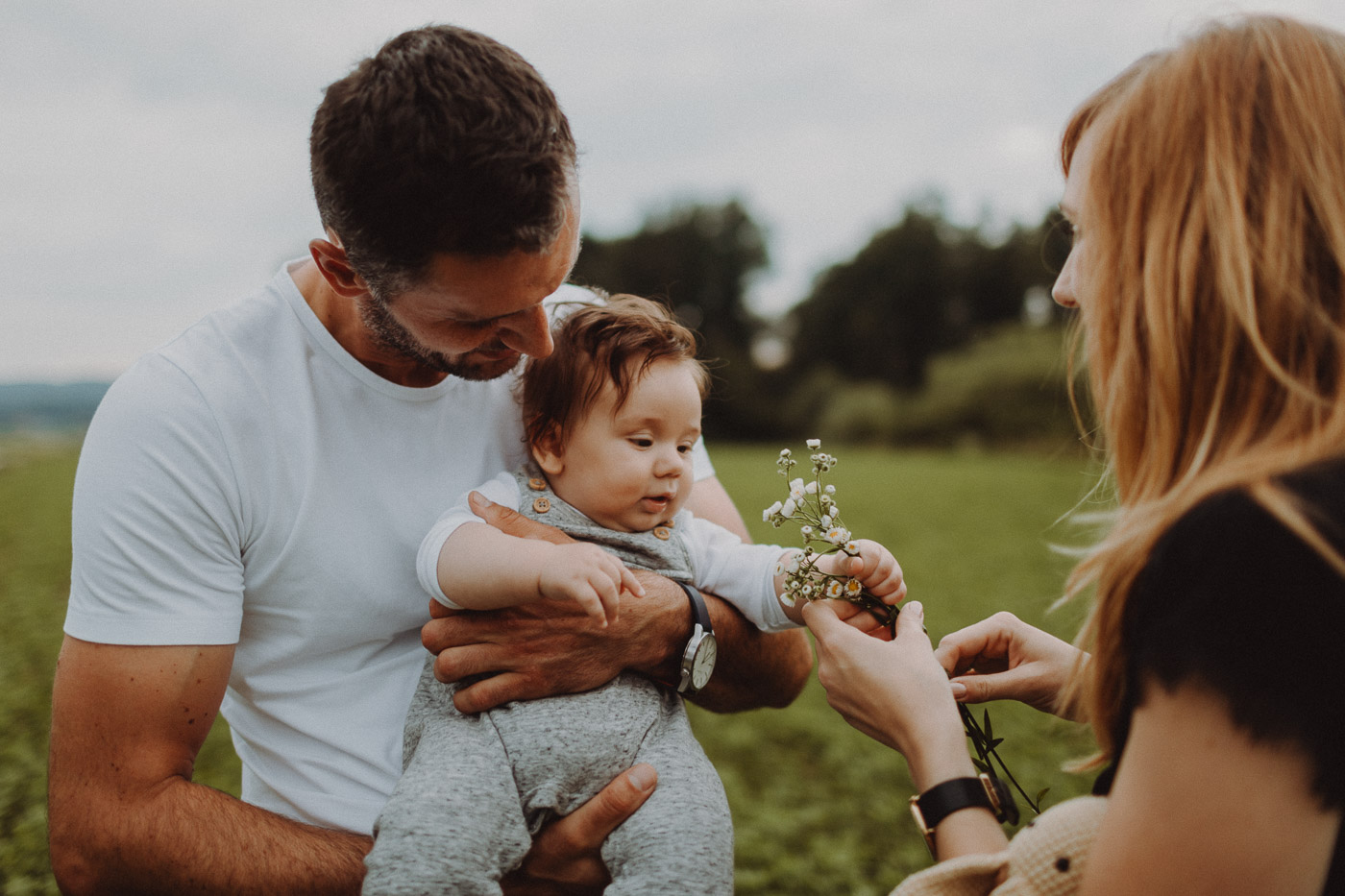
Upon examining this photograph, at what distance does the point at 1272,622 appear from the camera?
1.16 metres

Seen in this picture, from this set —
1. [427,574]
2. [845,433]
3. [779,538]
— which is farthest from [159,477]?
[845,433]

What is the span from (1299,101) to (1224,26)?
0.76ft

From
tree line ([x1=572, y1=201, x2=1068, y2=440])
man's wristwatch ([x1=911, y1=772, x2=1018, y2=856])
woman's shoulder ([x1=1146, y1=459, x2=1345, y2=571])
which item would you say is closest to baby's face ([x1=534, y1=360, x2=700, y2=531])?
man's wristwatch ([x1=911, y1=772, x2=1018, y2=856])

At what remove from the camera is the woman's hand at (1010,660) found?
2.07m

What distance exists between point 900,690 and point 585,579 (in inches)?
28.8

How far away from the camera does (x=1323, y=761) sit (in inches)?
46.4

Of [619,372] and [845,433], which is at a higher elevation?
[845,433]

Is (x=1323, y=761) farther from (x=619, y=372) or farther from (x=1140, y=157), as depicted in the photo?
(x=619, y=372)

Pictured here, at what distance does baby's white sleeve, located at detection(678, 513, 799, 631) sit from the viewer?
2.50 meters

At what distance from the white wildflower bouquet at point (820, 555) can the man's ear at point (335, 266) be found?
123cm

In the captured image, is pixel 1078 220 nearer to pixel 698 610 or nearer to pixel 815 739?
pixel 698 610

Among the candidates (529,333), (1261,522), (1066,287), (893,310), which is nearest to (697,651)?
(529,333)

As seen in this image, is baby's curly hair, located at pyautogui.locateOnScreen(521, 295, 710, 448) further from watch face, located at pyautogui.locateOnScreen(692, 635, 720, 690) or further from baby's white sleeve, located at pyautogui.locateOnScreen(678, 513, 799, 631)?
watch face, located at pyautogui.locateOnScreen(692, 635, 720, 690)

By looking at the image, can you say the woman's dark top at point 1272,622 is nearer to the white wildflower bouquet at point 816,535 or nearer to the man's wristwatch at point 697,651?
the white wildflower bouquet at point 816,535
